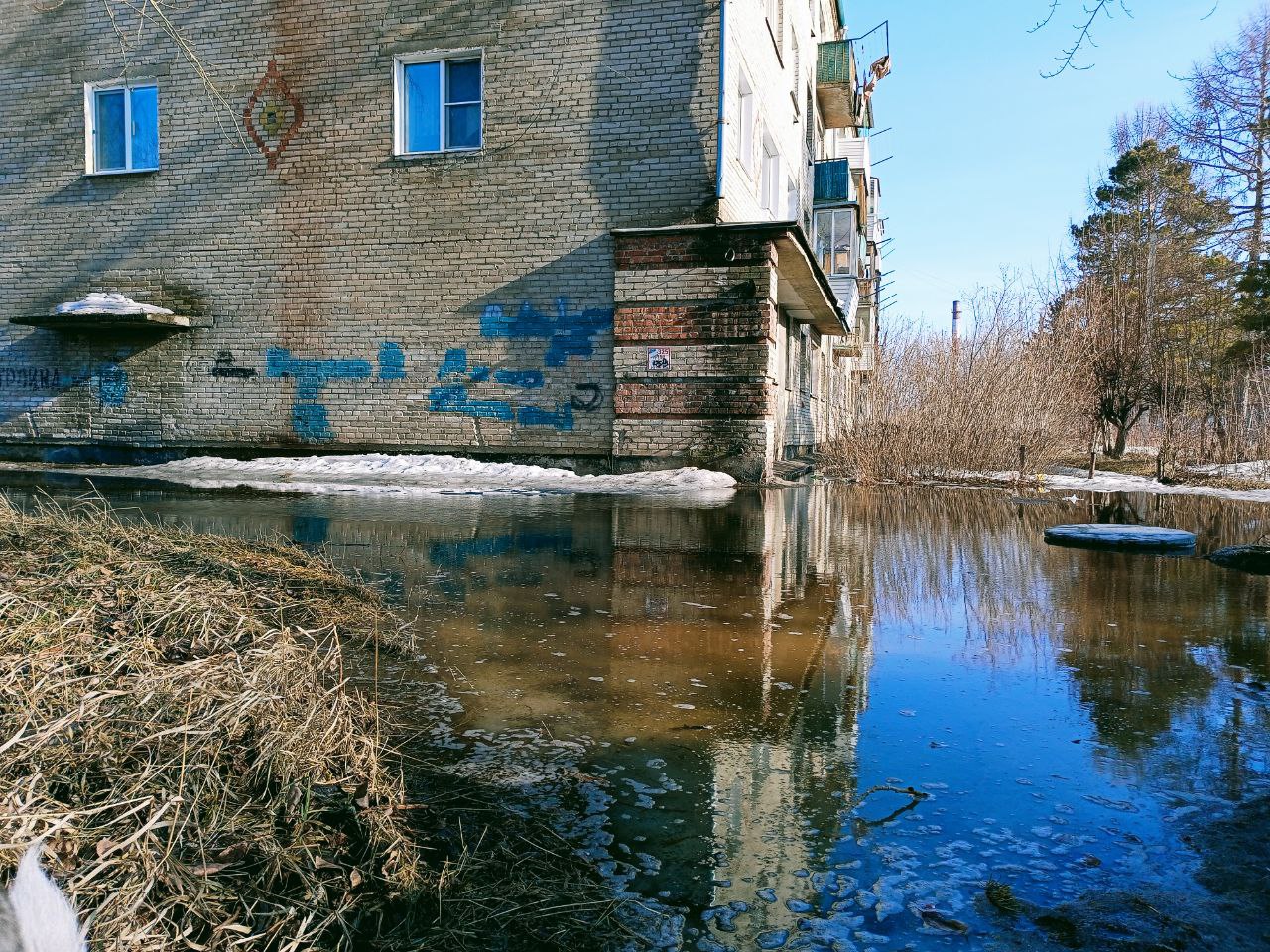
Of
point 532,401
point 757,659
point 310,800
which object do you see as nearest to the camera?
point 310,800

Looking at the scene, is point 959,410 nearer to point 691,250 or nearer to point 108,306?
point 691,250

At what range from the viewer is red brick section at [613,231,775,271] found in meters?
11.6

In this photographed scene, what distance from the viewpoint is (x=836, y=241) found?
72.6 feet

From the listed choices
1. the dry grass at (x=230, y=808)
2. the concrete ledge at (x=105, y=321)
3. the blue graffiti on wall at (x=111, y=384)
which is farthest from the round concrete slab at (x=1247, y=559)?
the blue graffiti on wall at (x=111, y=384)

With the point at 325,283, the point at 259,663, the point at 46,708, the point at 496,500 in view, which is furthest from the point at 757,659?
the point at 325,283

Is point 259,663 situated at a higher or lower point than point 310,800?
higher

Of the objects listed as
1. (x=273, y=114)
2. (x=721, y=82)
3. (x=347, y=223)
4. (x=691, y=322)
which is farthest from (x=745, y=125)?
(x=273, y=114)

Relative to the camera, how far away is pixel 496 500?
9.38 meters

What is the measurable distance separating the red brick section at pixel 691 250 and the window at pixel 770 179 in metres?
4.39

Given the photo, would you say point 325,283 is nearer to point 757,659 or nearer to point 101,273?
point 101,273

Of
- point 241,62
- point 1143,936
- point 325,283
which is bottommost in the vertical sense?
point 1143,936

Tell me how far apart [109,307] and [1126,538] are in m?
13.9

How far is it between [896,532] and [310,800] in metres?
6.33

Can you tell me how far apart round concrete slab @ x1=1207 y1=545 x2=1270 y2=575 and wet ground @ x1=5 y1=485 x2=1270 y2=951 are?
0.68 feet
